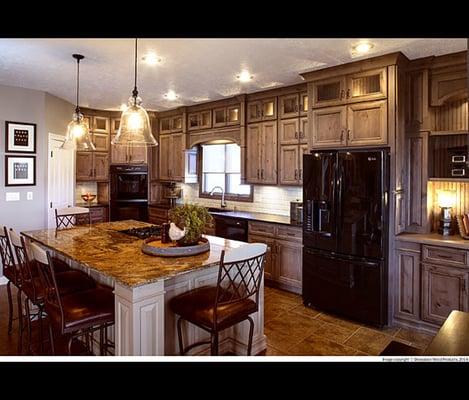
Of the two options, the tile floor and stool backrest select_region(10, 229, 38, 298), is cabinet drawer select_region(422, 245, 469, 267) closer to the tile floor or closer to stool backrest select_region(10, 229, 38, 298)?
the tile floor

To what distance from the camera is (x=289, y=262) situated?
12.5 feet

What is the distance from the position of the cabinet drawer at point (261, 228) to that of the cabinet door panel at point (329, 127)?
42.8 inches

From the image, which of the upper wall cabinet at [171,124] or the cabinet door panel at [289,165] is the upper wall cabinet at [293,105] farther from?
the upper wall cabinet at [171,124]

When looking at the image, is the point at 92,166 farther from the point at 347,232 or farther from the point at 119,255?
the point at 347,232

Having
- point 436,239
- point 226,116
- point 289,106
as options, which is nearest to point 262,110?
point 289,106

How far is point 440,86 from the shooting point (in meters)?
3.02

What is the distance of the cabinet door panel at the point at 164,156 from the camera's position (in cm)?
573

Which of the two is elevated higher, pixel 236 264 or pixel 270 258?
pixel 236 264

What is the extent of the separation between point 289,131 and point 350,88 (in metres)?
0.96

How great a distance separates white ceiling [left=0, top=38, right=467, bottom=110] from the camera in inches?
107

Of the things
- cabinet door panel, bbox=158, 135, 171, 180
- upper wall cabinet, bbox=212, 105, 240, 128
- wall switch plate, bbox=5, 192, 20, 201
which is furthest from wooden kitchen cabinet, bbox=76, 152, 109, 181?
upper wall cabinet, bbox=212, 105, 240, 128
